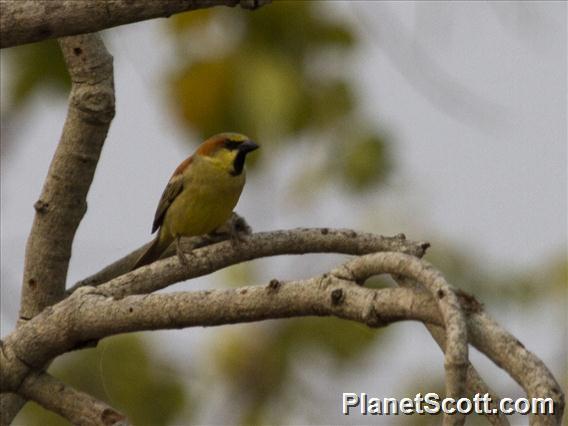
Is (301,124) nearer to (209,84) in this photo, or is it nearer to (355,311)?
(209,84)

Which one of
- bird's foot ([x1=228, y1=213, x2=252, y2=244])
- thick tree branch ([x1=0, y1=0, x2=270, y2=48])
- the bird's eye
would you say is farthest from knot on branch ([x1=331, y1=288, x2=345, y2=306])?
the bird's eye

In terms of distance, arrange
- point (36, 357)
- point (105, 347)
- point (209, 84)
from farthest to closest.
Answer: point (105, 347) → point (209, 84) → point (36, 357)

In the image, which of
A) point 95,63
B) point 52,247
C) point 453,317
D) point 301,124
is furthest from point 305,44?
point 453,317

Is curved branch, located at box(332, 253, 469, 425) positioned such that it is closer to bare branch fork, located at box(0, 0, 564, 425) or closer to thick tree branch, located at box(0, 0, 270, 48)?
bare branch fork, located at box(0, 0, 564, 425)

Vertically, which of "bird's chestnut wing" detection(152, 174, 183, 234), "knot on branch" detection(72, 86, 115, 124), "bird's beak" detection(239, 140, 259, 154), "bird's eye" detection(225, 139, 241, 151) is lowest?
"knot on branch" detection(72, 86, 115, 124)

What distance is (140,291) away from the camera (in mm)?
4570

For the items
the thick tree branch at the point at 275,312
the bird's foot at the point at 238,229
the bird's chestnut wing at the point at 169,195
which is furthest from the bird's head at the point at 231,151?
the thick tree branch at the point at 275,312

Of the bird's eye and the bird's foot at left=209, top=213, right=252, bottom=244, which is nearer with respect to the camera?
the bird's foot at left=209, top=213, right=252, bottom=244

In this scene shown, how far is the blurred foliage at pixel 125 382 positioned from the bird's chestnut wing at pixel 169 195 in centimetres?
73

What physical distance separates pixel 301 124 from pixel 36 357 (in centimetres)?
172

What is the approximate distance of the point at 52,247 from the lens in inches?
201

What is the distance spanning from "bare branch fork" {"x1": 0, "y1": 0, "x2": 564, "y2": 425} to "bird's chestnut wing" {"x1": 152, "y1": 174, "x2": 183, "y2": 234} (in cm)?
64

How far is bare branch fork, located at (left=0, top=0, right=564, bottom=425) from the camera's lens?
315 centimetres

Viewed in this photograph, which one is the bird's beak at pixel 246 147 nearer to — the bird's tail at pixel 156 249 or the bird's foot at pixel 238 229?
the bird's tail at pixel 156 249
